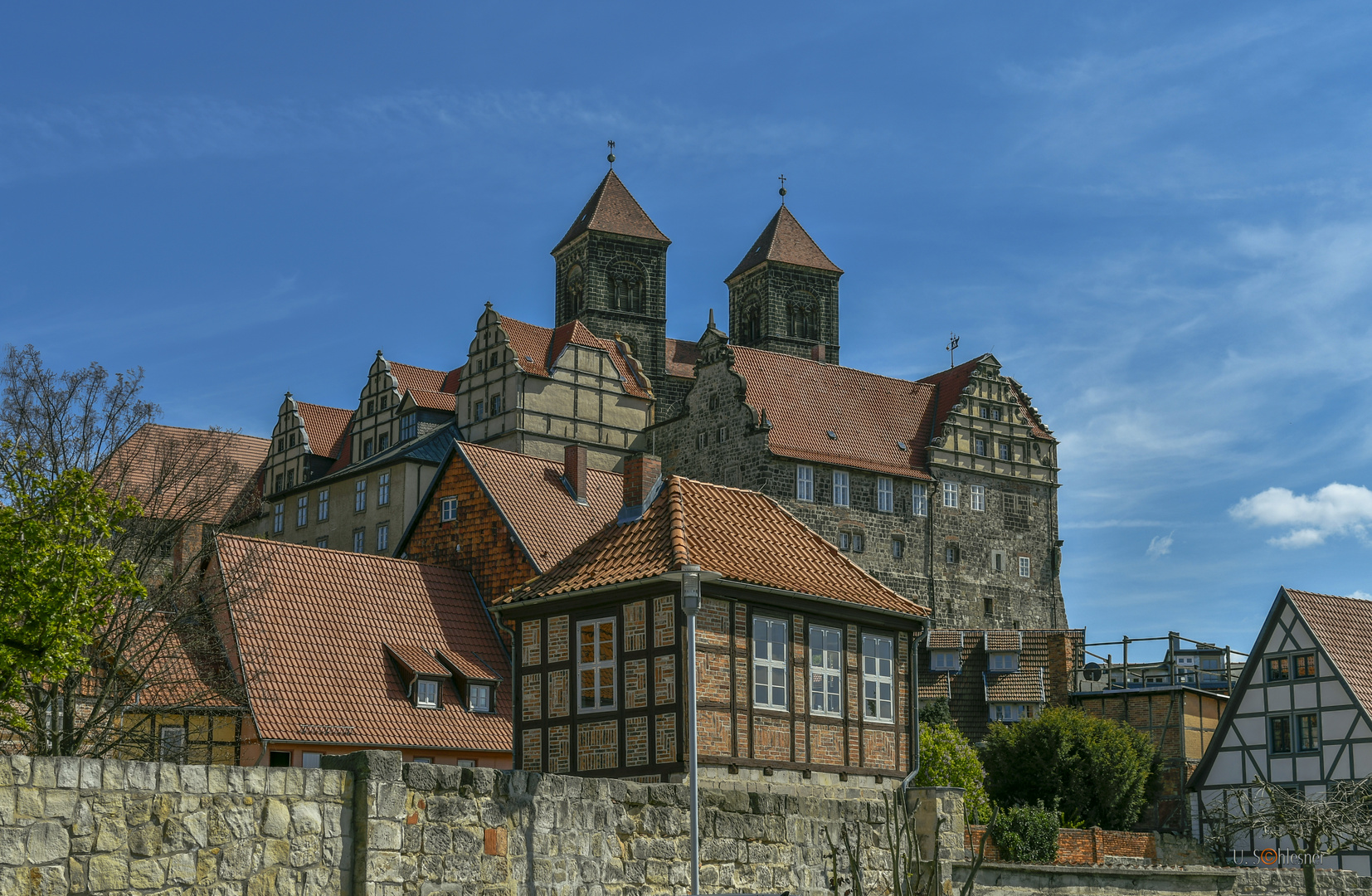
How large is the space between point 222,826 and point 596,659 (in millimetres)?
12300

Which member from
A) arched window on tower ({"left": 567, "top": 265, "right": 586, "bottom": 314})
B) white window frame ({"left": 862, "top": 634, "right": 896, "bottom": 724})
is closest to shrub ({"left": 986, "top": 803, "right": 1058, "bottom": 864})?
white window frame ({"left": 862, "top": 634, "right": 896, "bottom": 724})

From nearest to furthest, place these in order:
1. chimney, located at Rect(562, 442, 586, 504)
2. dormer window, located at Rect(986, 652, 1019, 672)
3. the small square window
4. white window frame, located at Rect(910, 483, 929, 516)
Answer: chimney, located at Rect(562, 442, 586, 504)
dormer window, located at Rect(986, 652, 1019, 672)
white window frame, located at Rect(910, 483, 929, 516)
the small square window

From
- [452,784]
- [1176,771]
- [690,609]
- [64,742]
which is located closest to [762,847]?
[690,609]

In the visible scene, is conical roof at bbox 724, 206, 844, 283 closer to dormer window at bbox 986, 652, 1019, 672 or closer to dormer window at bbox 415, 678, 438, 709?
dormer window at bbox 986, 652, 1019, 672

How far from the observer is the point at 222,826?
465 inches

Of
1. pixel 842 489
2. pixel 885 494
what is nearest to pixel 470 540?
pixel 842 489

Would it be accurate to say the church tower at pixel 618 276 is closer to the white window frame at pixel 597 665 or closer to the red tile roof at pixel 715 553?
the red tile roof at pixel 715 553

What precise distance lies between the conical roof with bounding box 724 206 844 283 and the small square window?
2737 cm

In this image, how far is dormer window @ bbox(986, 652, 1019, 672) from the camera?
172ft

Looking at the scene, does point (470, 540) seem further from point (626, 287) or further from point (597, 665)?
point (626, 287)

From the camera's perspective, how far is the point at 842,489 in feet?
205

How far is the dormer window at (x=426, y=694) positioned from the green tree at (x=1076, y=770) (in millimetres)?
16214

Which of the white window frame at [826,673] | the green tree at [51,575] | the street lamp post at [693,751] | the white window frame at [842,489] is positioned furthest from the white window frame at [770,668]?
the white window frame at [842,489]

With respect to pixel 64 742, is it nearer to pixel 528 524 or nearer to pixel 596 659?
pixel 596 659
